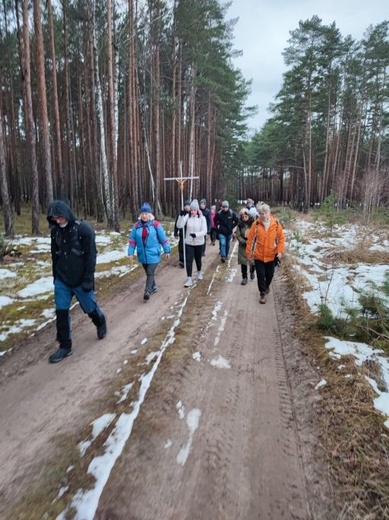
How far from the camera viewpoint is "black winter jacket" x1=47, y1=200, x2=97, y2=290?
3.92m

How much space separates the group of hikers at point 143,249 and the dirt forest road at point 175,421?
0.57 meters

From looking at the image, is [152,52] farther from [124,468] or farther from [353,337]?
[124,468]

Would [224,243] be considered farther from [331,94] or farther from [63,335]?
[331,94]

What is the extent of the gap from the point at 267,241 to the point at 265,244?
0.23 feet

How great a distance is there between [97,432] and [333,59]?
3546 cm

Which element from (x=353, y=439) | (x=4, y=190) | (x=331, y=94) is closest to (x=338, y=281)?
(x=353, y=439)

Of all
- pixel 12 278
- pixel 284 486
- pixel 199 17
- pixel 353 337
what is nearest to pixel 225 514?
pixel 284 486

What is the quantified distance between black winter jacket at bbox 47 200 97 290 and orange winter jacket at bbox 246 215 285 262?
10.9 feet

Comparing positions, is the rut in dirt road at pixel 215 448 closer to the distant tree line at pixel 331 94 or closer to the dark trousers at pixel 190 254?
the dark trousers at pixel 190 254

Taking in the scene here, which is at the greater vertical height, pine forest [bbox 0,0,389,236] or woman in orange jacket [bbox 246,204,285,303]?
pine forest [bbox 0,0,389,236]

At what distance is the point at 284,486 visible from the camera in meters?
2.13

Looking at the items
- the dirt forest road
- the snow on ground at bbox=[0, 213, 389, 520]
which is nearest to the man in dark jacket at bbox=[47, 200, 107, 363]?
the dirt forest road

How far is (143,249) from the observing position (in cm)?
633

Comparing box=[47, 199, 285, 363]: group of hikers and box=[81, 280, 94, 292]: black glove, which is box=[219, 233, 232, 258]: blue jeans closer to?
box=[47, 199, 285, 363]: group of hikers
